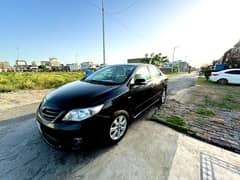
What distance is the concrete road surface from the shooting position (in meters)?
1.76

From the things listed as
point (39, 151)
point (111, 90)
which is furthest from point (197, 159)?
point (39, 151)

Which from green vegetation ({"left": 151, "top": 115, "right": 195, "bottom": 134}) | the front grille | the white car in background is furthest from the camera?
the white car in background

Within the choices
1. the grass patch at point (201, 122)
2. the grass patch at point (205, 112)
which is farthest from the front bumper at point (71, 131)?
the grass patch at point (205, 112)

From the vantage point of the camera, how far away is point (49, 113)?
198cm

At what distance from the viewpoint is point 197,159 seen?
2.06 metres

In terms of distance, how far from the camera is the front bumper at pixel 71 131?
70.6 inches

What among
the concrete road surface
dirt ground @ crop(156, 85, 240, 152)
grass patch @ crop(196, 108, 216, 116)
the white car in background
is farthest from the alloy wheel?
the white car in background

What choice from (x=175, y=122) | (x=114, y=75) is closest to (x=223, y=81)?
(x=175, y=122)

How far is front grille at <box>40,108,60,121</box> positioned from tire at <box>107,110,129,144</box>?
82 centimetres

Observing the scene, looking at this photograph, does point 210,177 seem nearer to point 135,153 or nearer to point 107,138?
point 135,153

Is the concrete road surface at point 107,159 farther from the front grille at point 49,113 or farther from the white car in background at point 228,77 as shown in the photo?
the white car in background at point 228,77

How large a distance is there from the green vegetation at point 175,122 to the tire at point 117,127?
4.04 feet

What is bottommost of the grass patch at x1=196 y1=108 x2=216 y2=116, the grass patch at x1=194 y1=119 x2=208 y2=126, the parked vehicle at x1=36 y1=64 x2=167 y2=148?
the grass patch at x1=194 y1=119 x2=208 y2=126

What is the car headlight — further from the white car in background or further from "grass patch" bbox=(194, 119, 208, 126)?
the white car in background
